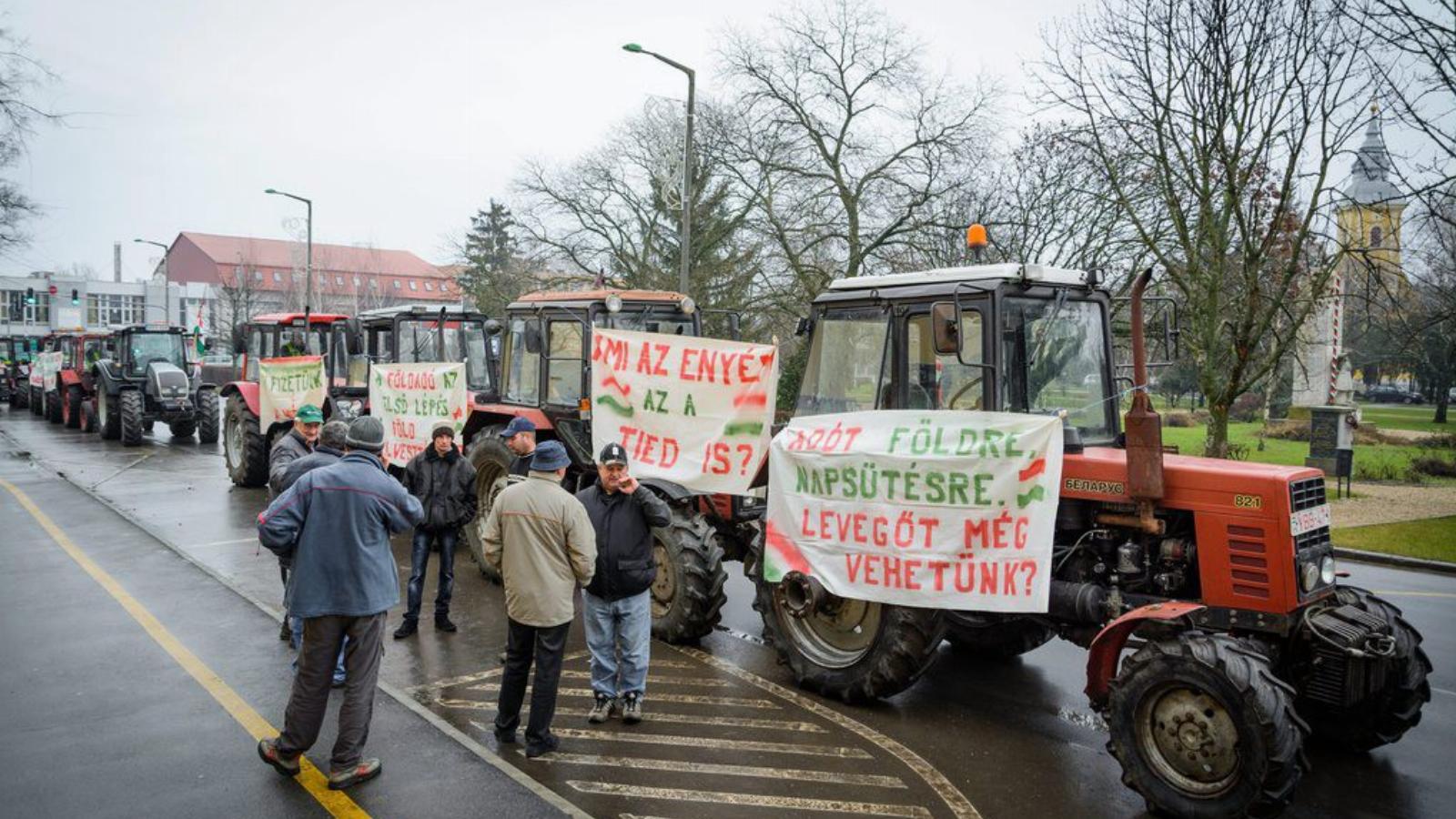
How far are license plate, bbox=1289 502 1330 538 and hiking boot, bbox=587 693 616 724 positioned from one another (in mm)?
3931

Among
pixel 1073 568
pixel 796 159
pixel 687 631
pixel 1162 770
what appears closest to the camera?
pixel 1162 770

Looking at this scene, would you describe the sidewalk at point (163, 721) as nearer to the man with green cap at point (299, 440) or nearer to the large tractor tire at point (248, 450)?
the man with green cap at point (299, 440)

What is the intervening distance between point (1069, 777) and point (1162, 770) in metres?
0.65

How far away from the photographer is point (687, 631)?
24.6 ft

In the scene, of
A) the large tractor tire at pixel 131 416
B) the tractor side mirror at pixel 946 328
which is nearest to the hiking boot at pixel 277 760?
the tractor side mirror at pixel 946 328

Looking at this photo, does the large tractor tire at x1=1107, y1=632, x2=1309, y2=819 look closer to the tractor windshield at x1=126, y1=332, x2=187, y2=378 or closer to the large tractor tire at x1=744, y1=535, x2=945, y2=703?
the large tractor tire at x1=744, y1=535, x2=945, y2=703

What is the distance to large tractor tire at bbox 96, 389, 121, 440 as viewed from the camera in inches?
893

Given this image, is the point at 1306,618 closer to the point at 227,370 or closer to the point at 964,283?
the point at 964,283

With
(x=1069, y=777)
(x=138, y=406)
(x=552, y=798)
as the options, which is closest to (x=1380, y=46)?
(x=1069, y=777)

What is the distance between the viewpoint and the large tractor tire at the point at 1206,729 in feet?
14.6

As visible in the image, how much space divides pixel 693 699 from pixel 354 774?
7.32ft

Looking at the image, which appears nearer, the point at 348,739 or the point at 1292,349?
the point at 348,739

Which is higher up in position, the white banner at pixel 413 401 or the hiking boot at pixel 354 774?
the white banner at pixel 413 401

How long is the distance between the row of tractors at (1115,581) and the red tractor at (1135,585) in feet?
0.04
